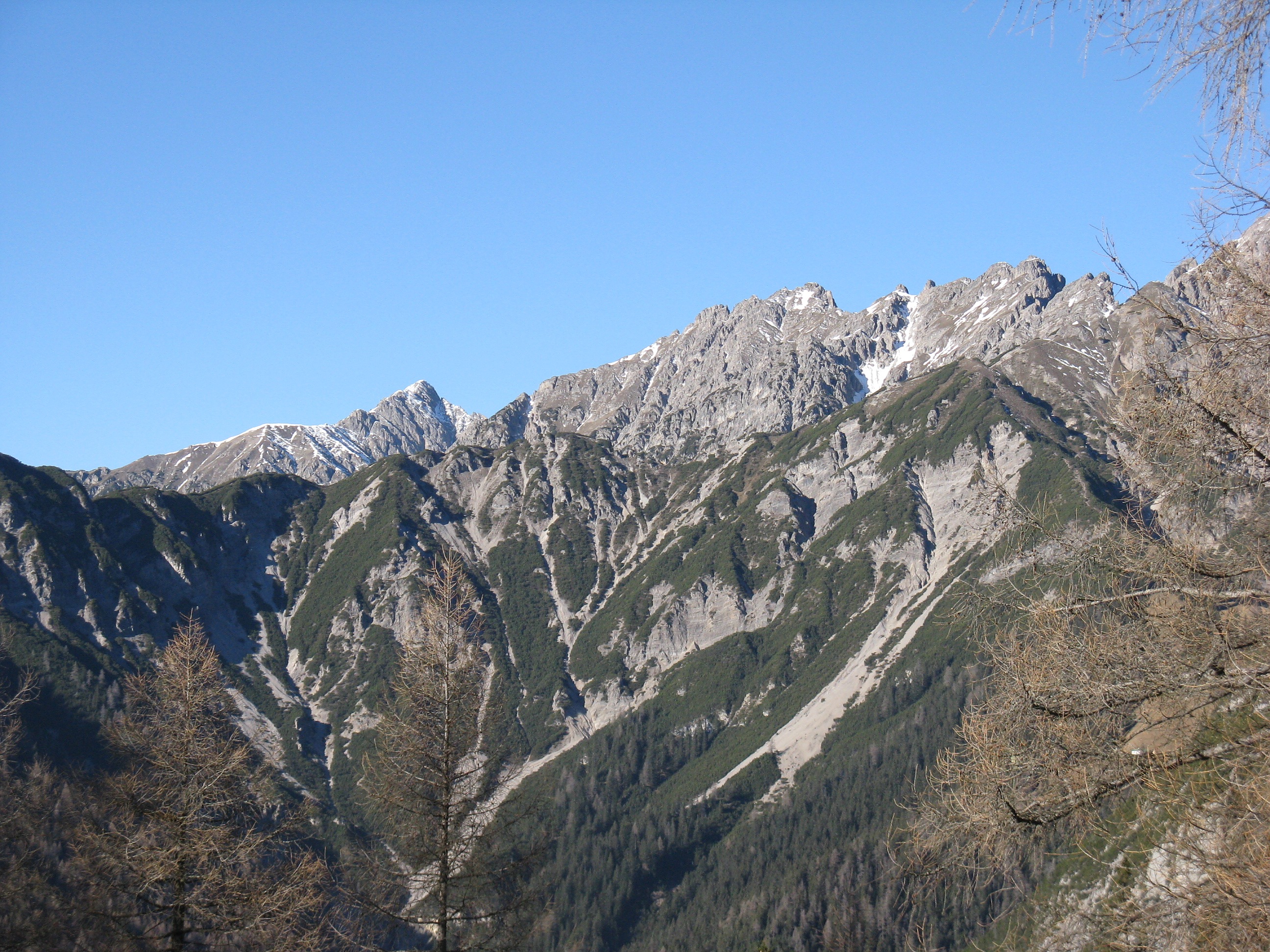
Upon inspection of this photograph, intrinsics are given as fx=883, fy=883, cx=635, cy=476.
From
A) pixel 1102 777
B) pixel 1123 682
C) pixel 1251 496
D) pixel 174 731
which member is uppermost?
pixel 174 731

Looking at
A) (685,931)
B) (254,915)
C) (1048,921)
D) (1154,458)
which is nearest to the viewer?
(1154,458)

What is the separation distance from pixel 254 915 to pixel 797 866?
588 feet

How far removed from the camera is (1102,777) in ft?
26.4

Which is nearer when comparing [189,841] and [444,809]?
[189,841]

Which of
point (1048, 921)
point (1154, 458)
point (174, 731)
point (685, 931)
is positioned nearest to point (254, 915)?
point (174, 731)

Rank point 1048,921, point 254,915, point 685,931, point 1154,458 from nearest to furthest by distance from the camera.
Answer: point 1154,458 → point 1048,921 → point 254,915 → point 685,931

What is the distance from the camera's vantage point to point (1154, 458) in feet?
29.4

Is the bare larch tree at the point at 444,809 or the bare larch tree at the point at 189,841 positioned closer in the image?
the bare larch tree at the point at 189,841

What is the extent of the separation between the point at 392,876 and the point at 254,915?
2701mm

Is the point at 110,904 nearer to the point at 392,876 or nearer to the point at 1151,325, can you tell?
the point at 392,876

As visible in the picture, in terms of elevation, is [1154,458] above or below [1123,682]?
above

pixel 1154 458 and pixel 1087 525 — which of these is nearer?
pixel 1154 458

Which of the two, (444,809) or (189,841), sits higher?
(189,841)

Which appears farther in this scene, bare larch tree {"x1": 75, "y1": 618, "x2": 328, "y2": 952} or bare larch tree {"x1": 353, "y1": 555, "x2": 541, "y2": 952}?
bare larch tree {"x1": 353, "y1": 555, "x2": 541, "y2": 952}
